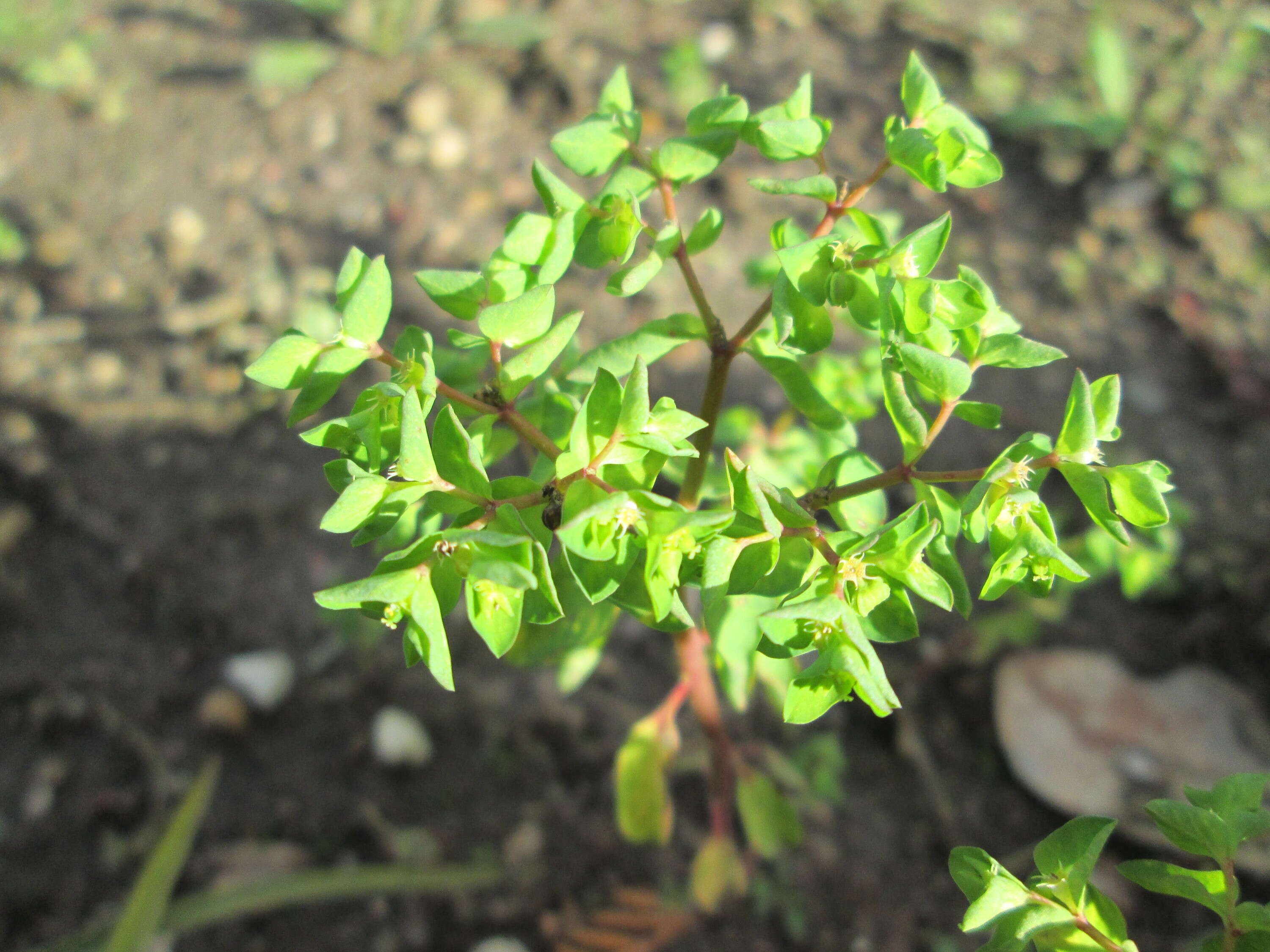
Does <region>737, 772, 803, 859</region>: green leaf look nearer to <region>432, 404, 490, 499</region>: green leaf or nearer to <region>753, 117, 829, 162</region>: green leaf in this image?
<region>432, 404, 490, 499</region>: green leaf

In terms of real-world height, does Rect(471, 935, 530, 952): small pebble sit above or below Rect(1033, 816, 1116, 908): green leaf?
below

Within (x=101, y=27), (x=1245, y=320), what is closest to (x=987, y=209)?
(x=1245, y=320)

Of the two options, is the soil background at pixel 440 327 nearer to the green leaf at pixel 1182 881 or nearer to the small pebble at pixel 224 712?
the small pebble at pixel 224 712

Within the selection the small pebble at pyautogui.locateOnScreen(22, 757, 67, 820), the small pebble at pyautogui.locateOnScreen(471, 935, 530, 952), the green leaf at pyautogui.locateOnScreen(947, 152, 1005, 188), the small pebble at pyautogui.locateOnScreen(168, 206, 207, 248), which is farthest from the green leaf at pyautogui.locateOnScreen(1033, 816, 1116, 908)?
the small pebble at pyautogui.locateOnScreen(168, 206, 207, 248)

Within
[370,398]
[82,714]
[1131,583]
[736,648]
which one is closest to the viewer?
[370,398]

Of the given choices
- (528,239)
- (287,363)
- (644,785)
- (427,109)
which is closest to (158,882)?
(644,785)

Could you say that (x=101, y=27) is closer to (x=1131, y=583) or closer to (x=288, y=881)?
(x=288, y=881)

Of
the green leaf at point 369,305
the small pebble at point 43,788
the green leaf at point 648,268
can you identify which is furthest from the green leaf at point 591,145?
the small pebble at point 43,788

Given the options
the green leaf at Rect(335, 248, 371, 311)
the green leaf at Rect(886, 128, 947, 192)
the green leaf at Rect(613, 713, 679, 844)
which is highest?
the green leaf at Rect(886, 128, 947, 192)
